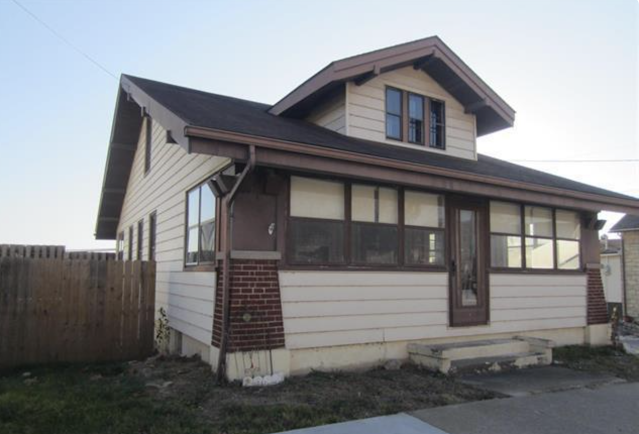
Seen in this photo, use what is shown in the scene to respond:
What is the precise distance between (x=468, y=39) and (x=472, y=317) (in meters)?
7.02

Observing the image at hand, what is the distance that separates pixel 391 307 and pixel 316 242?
1.67 metres

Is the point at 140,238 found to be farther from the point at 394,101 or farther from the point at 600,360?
the point at 600,360

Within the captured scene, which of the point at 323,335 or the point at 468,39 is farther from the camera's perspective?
the point at 468,39

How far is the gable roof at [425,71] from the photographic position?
827cm

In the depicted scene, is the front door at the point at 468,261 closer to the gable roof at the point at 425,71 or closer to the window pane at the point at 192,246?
the gable roof at the point at 425,71

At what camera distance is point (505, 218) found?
934 cm

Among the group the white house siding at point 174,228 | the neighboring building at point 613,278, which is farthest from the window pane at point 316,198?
the neighboring building at point 613,278

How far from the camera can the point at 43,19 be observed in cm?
1109

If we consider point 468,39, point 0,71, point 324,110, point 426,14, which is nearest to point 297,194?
point 324,110

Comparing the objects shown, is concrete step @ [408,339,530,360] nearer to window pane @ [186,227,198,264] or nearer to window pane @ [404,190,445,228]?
window pane @ [404,190,445,228]

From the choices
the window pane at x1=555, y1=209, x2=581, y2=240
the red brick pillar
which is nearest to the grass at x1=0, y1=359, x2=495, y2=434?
the window pane at x1=555, y1=209, x2=581, y2=240

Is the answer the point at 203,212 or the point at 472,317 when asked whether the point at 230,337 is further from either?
the point at 472,317

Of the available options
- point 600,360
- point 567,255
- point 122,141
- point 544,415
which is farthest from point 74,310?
point 567,255

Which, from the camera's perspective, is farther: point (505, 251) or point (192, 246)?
point (505, 251)
